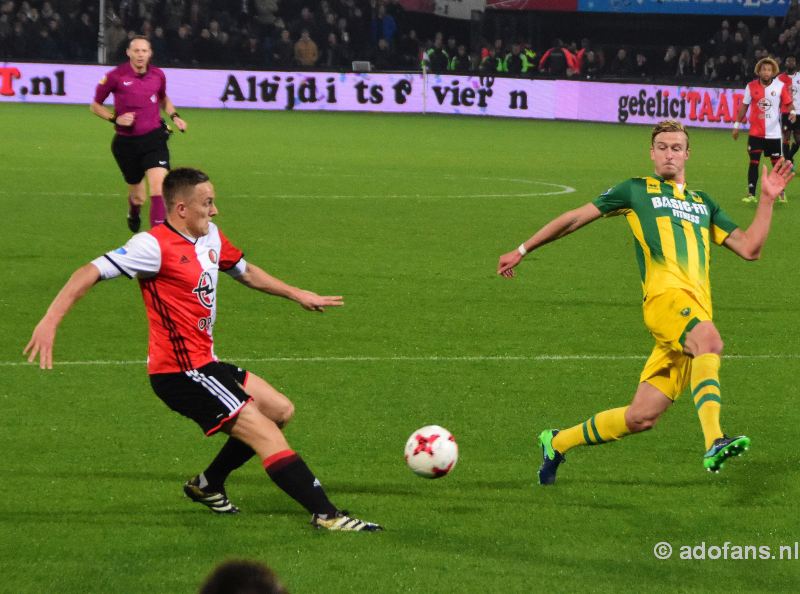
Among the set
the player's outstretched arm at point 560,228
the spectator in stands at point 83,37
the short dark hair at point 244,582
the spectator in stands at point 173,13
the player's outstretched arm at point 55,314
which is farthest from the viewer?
the spectator in stands at point 173,13

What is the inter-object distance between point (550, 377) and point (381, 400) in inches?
51.4

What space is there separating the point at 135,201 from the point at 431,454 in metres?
9.38

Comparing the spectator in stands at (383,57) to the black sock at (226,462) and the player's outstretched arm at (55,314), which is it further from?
the player's outstretched arm at (55,314)

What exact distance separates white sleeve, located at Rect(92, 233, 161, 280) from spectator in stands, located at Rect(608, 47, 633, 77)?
33155mm

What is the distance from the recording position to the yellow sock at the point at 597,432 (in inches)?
267

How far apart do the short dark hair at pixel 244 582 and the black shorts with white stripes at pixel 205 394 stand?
358cm

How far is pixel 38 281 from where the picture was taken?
12828mm

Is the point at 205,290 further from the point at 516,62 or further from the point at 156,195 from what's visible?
the point at 516,62

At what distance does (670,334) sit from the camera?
6547 mm

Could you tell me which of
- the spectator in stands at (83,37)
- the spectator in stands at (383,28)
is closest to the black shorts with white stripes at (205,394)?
the spectator in stands at (83,37)

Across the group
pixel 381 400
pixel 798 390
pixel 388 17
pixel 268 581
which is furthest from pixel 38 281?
pixel 388 17

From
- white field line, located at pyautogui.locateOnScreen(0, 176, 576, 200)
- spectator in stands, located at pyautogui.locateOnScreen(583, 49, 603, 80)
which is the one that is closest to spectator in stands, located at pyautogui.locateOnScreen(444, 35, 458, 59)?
spectator in stands, located at pyautogui.locateOnScreen(583, 49, 603, 80)

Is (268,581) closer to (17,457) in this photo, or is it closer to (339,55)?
(17,457)

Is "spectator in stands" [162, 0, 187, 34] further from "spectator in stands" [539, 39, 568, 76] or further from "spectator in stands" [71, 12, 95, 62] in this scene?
"spectator in stands" [539, 39, 568, 76]
